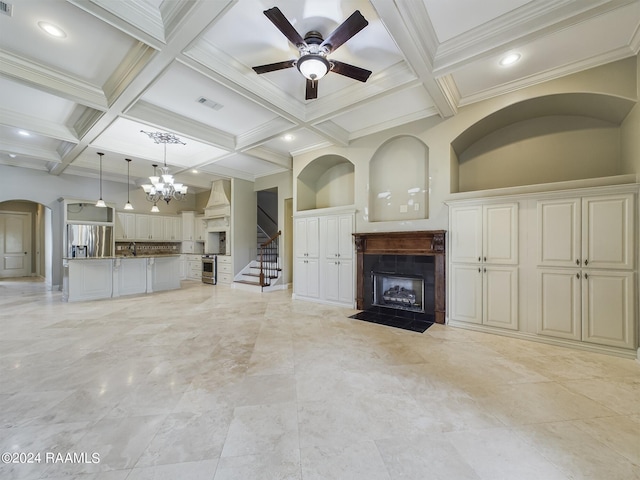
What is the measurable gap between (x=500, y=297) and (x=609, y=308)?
1.03 metres

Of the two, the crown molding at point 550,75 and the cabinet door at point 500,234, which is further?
the cabinet door at point 500,234

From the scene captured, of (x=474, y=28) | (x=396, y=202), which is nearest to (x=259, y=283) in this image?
(x=396, y=202)

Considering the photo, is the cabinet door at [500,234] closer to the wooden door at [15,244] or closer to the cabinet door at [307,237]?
the cabinet door at [307,237]

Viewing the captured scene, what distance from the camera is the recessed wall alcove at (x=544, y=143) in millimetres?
3393

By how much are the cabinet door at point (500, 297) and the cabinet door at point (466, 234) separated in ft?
0.92

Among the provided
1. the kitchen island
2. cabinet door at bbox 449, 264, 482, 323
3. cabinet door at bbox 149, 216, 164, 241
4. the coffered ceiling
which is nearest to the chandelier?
the coffered ceiling

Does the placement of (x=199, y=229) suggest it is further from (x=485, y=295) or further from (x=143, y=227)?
(x=485, y=295)

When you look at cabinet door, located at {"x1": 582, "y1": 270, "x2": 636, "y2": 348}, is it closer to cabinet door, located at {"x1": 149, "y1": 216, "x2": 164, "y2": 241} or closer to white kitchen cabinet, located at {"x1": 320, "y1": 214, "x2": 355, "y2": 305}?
white kitchen cabinet, located at {"x1": 320, "y1": 214, "x2": 355, "y2": 305}

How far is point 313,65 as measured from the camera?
2576 mm

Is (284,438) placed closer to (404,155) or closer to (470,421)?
(470,421)

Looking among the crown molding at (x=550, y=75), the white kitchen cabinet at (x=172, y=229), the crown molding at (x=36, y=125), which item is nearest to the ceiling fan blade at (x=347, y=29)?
the crown molding at (x=550, y=75)

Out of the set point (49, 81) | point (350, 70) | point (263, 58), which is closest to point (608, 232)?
point (350, 70)

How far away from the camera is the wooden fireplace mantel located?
4.06 m

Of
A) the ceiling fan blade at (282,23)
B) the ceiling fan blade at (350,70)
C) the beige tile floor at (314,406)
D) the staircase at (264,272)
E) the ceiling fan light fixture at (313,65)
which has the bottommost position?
the beige tile floor at (314,406)
